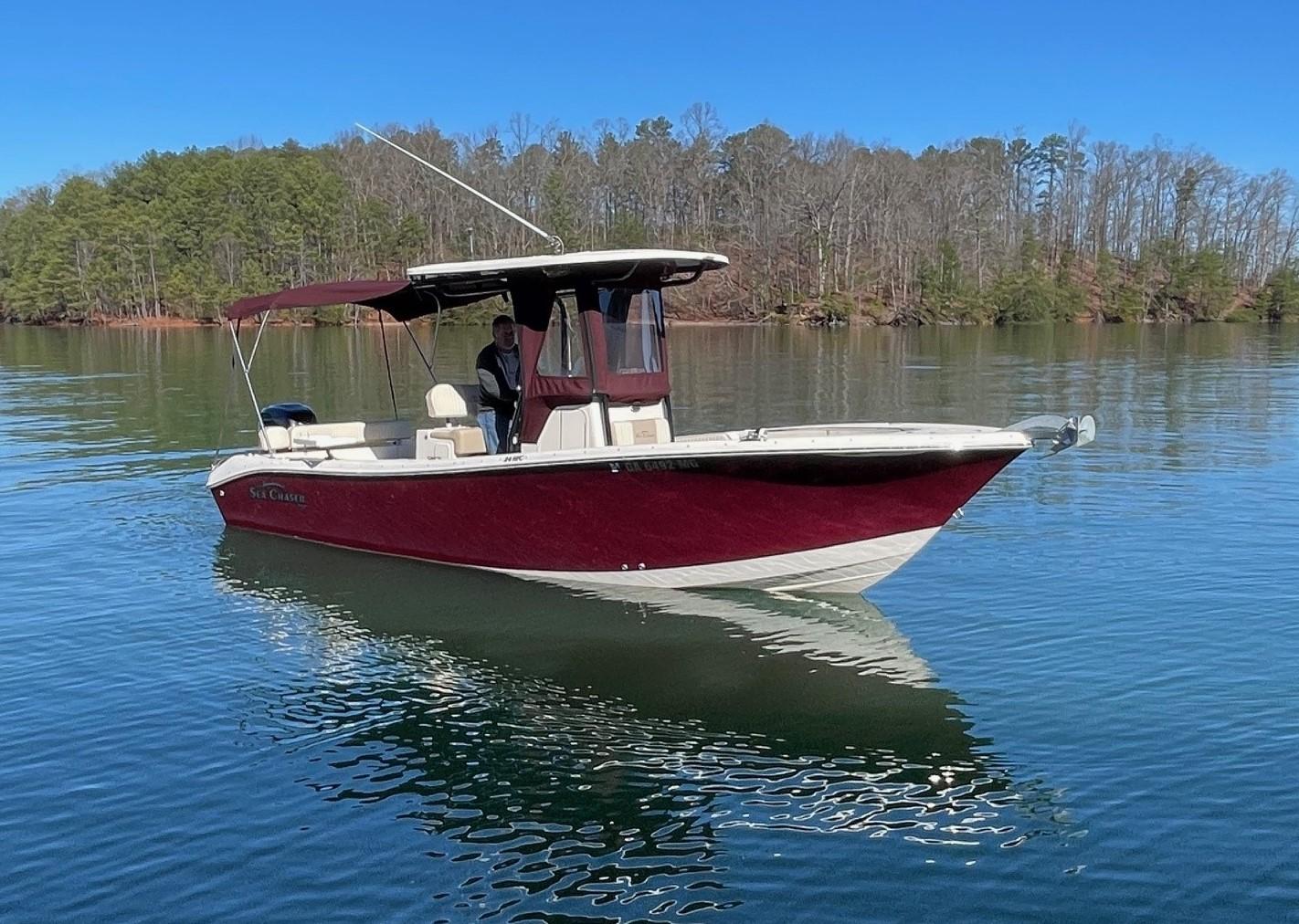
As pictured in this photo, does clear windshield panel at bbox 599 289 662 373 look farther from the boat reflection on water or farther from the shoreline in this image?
the shoreline

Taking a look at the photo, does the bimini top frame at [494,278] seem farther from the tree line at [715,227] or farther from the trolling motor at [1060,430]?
the tree line at [715,227]

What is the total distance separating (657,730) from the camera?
774 centimetres

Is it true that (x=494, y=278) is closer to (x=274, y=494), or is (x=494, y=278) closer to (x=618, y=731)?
(x=274, y=494)

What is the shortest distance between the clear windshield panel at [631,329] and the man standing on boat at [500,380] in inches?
43.3

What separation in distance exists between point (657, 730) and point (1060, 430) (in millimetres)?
3917

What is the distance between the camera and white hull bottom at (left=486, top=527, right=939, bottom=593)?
397 inches

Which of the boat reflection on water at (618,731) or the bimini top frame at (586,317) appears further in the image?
the bimini top frame at (586,317)

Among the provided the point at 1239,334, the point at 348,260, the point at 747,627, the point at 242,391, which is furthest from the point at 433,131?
the point at 747,627

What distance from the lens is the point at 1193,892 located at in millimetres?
5516

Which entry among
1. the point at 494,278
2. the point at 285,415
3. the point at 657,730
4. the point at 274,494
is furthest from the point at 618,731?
the point at 285,415

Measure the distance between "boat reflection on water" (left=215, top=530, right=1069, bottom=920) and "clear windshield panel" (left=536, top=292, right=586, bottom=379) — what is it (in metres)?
2.15

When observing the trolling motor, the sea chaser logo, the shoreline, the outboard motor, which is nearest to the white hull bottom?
the trolling motor

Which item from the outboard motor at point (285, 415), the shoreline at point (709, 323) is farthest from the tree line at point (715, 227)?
the outboard motor at point (285, 415)

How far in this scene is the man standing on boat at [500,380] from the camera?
1151cm
